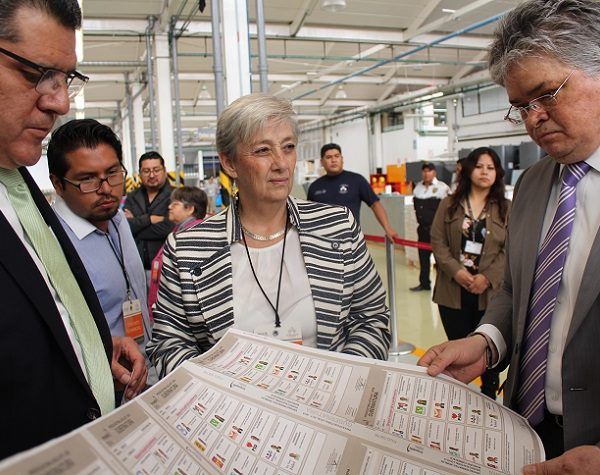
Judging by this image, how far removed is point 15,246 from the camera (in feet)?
2.89

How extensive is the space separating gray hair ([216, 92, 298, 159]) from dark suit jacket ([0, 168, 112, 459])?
744 mm

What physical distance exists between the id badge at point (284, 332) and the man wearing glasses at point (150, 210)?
2.63 metres

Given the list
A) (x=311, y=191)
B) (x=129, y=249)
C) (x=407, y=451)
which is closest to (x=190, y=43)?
(x=311, y=191)

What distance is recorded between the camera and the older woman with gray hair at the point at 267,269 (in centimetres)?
144

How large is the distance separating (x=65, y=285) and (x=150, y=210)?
3286 millimetres

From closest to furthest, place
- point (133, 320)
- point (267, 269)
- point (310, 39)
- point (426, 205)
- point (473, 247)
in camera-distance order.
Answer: point (267, 269) < point (133, 320) < point (473, 247) < point (426, 205) < point (310, 39)

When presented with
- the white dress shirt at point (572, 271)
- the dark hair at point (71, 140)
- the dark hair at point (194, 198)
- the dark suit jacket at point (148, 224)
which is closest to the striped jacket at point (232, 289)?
the white dress shirt at point (572, 271)

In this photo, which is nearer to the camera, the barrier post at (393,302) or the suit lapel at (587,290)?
the suit lapel at (587,290)

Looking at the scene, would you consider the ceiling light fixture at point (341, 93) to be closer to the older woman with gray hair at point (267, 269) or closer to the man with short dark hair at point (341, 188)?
the man with short dark hair at point (341, 188)

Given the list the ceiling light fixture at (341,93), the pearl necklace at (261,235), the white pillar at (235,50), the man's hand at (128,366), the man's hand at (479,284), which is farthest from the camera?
the ceiling light fixture at (341,93)

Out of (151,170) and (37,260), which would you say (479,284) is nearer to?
(37,260)

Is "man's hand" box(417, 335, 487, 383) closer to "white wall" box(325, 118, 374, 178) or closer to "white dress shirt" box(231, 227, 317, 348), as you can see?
"white dress shirt" box(231, 227, 317, 348)

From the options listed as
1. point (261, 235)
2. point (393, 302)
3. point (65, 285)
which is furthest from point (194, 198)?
point (65, 285)

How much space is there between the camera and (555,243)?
1.18 m
